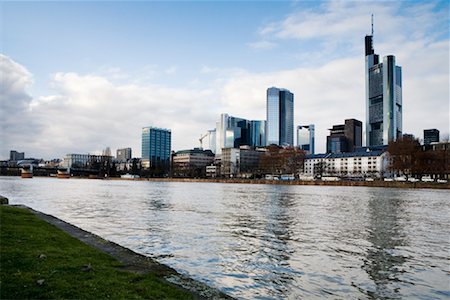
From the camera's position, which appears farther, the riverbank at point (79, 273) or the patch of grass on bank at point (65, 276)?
the riverbank at point (79, 273)

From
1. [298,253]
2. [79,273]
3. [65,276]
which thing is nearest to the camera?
[65,276]

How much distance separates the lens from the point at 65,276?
9.84 metres

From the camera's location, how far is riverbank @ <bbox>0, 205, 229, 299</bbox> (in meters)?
8.68

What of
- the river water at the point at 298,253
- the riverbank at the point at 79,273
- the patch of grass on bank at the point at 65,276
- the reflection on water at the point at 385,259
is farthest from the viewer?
the river water at the point at 298,253

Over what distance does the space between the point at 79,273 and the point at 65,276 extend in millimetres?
525

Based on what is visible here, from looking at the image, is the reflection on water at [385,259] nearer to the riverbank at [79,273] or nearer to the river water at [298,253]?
the river water at [298,253]

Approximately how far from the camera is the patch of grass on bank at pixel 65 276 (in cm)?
856

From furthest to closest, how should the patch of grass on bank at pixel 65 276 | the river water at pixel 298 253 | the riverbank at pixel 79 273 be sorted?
the river water at pixel 298 253 < the riverbank at pixel 79 273 < the patch of grass on bank at pixel 65 276

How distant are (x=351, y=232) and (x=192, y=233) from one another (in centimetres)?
995

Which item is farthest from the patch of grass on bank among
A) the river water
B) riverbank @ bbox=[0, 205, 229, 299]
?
the river water

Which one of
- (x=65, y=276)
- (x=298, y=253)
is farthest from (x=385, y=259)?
(x=65, y=276)

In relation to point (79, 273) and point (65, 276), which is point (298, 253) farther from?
point (65, 276)

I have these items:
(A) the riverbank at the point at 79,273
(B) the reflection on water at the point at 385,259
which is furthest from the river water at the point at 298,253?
(A) the riverbank at the point at 79,273

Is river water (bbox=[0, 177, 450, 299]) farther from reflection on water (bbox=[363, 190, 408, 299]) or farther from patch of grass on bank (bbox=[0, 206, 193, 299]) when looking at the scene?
patch of grass on bank (bbox=[0, 206, 193, 299])
